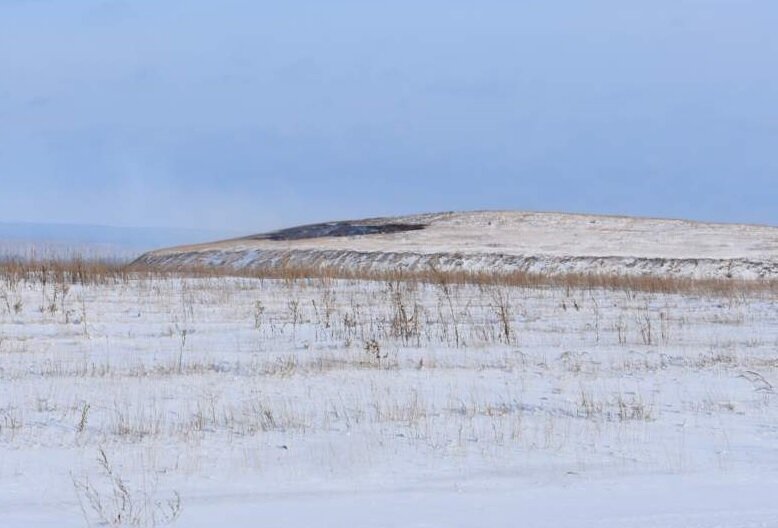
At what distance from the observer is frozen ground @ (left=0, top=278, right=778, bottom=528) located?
5.73 metres

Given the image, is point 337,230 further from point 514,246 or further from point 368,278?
point 368,278

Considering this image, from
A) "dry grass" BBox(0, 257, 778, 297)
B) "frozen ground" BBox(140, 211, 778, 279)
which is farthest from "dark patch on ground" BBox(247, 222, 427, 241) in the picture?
"dry grass" BBox(0, 257, 778, 297)

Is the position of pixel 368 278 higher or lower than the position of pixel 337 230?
lower

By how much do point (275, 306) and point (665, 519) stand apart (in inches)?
490

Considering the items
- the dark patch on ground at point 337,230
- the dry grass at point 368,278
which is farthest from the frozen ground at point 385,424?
the dark patch on ground at point 337,230

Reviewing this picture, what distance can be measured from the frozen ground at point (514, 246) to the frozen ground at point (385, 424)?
19.0 metres

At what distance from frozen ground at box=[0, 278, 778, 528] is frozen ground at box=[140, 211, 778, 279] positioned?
19.0m

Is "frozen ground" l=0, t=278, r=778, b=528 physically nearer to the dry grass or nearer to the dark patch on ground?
the dry grass

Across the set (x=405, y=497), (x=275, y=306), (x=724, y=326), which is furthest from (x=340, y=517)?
(x=275, y=306)

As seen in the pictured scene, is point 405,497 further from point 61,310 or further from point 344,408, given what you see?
point 61,310

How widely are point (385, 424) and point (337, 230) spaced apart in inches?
1538

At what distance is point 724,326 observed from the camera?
49.5 ft

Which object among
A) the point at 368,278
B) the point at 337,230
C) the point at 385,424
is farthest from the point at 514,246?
the point at 385,424

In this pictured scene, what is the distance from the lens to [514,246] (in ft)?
125
